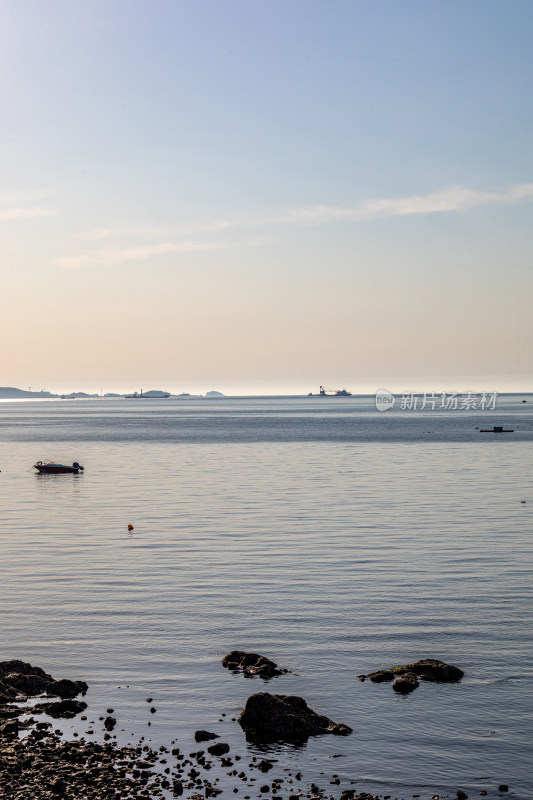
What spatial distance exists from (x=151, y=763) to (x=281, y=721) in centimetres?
415

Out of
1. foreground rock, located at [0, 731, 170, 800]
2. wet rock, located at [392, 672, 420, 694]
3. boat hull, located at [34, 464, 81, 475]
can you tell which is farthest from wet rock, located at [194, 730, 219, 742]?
boat hull, located at [34, 464, 81, 475]

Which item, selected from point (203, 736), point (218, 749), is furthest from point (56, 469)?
point (218, 749)

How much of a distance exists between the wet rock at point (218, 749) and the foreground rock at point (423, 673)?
711 cm

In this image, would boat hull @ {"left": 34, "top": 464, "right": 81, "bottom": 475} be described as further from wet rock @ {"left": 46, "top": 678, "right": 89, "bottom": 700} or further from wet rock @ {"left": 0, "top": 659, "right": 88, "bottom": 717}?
wet rock @ {"left": 46, "top": 678, "right": 89, "bottom": 700}

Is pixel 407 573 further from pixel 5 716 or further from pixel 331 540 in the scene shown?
pixel 5 716

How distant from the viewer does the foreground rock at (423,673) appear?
2756cm

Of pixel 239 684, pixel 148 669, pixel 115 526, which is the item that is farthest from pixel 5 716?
pixel 115 526

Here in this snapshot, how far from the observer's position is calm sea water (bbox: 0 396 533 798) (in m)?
23.3

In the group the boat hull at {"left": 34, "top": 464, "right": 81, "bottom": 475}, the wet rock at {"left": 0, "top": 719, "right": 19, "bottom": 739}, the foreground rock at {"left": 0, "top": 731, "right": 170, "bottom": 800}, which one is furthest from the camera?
the boat hull at {"left": 34, "top": 464, "right": 81, "bottom": 475}

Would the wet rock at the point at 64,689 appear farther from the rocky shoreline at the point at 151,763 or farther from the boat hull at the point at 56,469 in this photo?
the boat hull at the point at 56,469

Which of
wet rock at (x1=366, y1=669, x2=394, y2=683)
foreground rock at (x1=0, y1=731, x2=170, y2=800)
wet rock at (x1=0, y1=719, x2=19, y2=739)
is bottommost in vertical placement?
wet rock at (x1=0, y1=719, x2=19, y2=739)

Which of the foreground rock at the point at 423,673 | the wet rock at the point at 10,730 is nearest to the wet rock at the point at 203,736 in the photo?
the wet rock at the point at 10,730

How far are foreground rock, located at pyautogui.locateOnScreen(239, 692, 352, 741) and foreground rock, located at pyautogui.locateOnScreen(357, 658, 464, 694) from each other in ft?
12.8

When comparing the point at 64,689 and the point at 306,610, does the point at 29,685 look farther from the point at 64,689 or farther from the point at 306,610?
the point at 306,610
